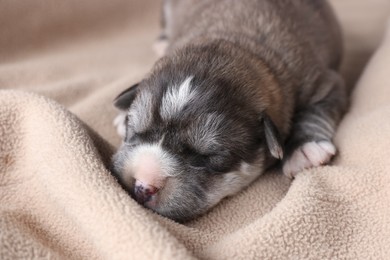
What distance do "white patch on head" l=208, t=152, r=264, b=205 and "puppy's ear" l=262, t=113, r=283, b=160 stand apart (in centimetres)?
8

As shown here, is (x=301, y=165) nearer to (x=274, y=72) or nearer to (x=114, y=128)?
(x=274, y=72)

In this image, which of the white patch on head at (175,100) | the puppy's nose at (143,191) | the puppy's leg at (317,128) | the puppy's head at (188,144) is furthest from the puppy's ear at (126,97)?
the puppy's leg at (317,128)

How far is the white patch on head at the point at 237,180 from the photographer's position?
2076 millimetres

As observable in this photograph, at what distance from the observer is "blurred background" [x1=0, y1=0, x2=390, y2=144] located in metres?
3.06

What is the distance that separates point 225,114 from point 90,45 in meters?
2.15

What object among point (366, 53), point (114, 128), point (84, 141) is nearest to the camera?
point (84, 141)

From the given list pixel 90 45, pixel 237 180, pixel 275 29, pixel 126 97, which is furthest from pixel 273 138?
pixel 90 45

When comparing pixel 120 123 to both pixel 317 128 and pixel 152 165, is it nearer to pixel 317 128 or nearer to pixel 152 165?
pixel 152 165

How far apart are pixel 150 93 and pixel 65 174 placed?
0.51 m

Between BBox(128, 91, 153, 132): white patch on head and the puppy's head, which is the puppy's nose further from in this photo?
BBox(128, 91, 153, 132): white patch on head

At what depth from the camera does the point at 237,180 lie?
214cm

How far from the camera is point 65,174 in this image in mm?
1808

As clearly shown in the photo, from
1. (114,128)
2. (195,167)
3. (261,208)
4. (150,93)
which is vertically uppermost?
(150,93)

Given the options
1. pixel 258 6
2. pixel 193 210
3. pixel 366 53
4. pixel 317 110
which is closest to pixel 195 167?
pixel 193 210
